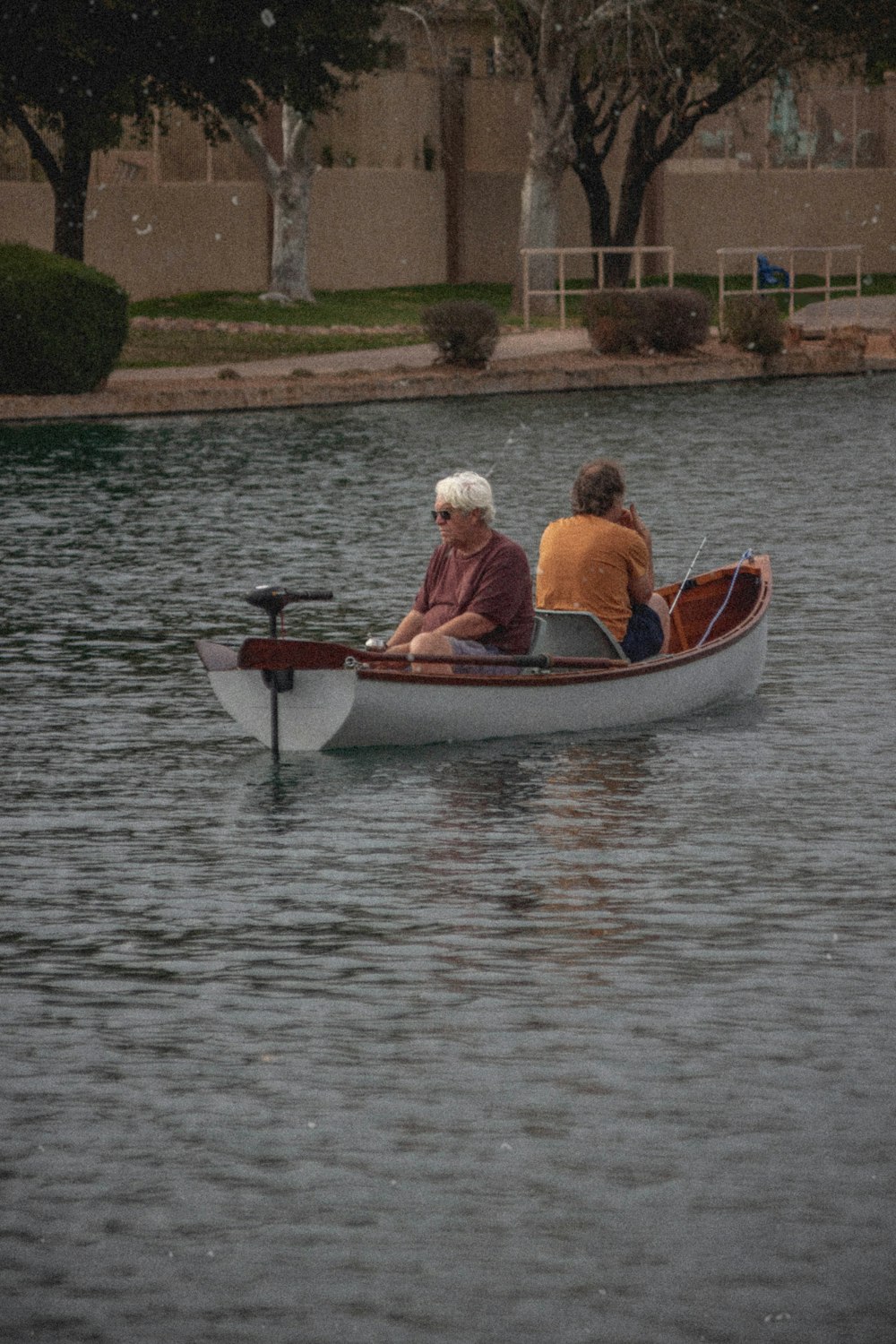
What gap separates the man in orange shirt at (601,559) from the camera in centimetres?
1396

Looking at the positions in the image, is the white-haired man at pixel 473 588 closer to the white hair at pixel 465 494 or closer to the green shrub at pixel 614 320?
the white hair at pixel 465 494

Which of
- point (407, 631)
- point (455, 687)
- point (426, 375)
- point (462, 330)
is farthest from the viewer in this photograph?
point (462, 330)

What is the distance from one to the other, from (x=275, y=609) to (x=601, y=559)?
2.04m

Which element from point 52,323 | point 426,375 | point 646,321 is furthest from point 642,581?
point 646,321

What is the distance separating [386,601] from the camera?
61.1 feet

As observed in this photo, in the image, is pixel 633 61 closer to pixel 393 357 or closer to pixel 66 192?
pixel 393 357

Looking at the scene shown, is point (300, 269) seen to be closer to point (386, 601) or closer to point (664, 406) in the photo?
point (664, 406)

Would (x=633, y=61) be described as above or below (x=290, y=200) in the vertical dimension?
above

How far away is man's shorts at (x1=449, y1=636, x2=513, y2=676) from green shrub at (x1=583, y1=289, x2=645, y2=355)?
2909cm

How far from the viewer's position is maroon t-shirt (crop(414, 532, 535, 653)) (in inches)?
523

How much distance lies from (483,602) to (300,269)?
39795 millimetres

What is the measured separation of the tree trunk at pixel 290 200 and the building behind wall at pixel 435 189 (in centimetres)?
205

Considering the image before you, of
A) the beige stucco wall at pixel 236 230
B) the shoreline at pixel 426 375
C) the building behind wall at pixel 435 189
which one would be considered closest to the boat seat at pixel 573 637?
the shoreline at pixel 426 375

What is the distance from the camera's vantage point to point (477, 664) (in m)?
13.4
